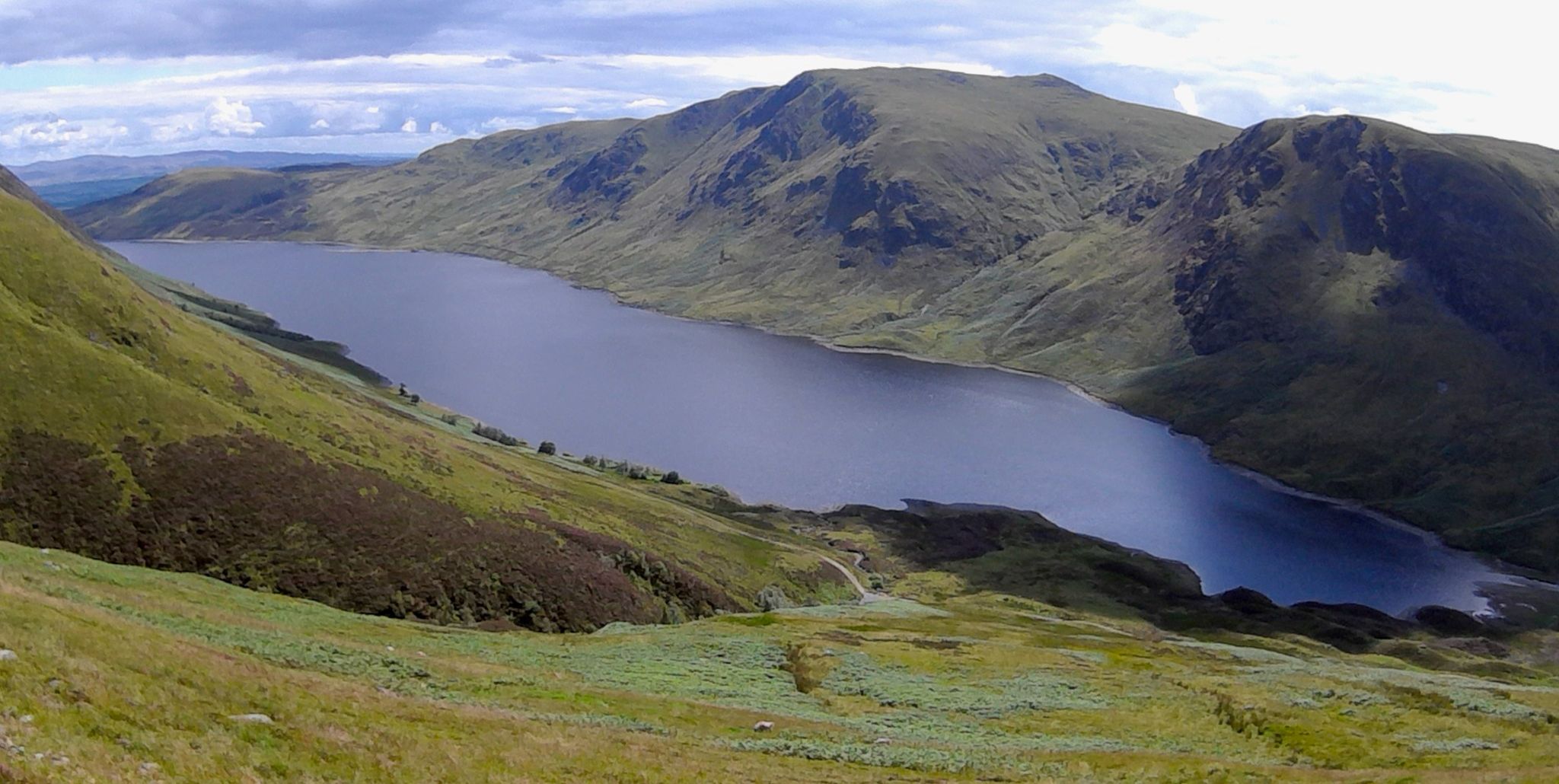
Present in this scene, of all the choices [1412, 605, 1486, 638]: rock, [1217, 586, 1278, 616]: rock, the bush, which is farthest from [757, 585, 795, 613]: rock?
[1412, 605, 1486, 638]: rock

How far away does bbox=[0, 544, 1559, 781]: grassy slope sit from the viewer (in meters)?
25.4

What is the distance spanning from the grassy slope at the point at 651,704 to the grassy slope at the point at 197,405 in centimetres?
2848

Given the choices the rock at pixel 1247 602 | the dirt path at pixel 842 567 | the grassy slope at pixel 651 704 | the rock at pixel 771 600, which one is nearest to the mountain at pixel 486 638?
the grassy slope at pixel 651 704

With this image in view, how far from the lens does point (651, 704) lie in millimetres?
46375

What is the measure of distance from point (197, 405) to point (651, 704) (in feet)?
204

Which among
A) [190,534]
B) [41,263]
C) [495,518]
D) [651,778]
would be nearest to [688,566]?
[495,518]

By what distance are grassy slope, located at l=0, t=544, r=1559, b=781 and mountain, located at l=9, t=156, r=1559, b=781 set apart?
22 cm

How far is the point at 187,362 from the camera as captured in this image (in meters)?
97.4

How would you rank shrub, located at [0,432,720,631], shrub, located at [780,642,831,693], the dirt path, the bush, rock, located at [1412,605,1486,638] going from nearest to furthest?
shrub, located at [780,642,831,693], shrub, located at [0,432,720,631], the dirt path, rock, located at [1412,605,1486,638], the bush

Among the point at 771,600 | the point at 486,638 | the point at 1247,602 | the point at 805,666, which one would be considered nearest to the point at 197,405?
the point at 486,638

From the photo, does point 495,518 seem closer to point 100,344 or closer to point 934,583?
point 100,344

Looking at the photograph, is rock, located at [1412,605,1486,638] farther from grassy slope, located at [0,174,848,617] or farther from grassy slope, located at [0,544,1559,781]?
grassy slope, located at [0,174,848,617]

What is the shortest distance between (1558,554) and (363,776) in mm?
238040

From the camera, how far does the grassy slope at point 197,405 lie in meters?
80.7
